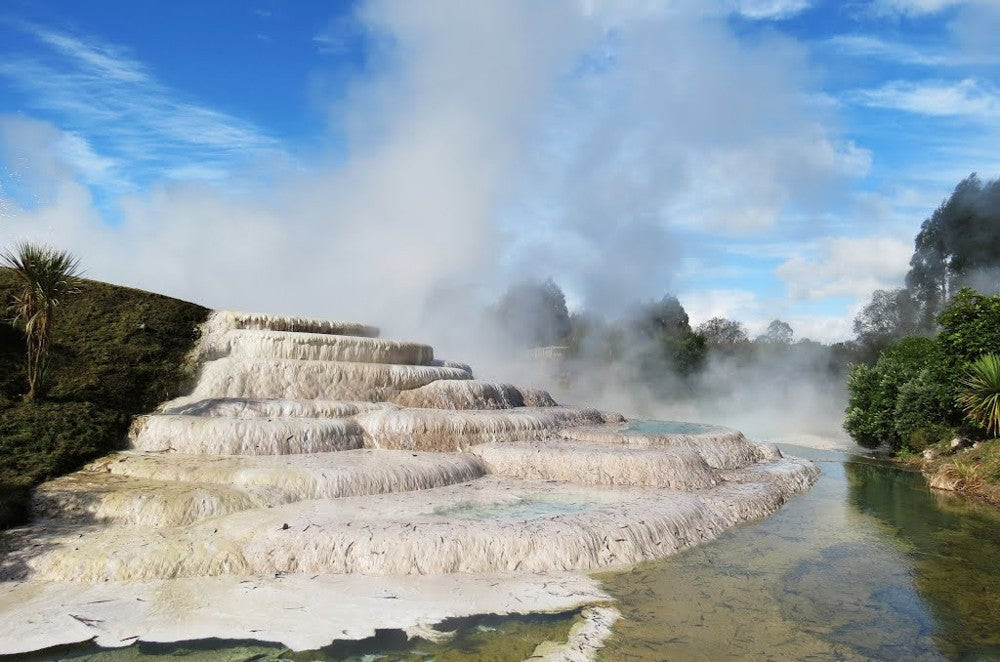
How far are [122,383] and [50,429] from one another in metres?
3.12

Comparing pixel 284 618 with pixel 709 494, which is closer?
pixel 284 618

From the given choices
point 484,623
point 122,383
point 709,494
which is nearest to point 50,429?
point 122,383

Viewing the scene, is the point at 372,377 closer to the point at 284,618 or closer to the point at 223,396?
the point at 223,396

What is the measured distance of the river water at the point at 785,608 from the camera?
6699mm

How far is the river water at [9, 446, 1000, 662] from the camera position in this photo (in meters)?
6.70

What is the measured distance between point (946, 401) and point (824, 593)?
13.4m

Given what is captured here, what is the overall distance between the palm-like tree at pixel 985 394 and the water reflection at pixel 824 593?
436cm

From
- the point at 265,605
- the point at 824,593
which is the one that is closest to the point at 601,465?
the point at 824,593

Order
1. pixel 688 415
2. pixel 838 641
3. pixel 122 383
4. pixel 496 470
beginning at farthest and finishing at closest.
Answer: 1. pixel 688 415
2. pixel 122 383
3. pixel 496 470
4. pixel 838 641

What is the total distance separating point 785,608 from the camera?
798 centimetres

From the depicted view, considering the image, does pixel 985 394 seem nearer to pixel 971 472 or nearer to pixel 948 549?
pixel 971 472

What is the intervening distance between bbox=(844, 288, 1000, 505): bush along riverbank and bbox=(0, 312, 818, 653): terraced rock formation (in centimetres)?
394

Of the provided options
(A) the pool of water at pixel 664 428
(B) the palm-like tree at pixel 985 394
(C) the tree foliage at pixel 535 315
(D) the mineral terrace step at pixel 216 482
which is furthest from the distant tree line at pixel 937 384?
(C) the tree foliage at pixel 535 315

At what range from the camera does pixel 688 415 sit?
3731 cm
